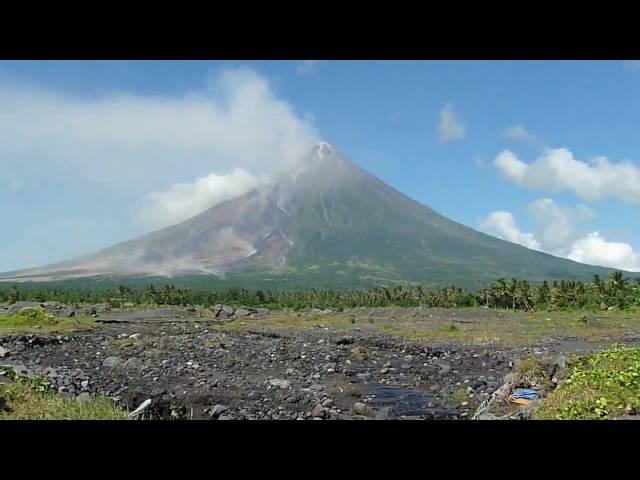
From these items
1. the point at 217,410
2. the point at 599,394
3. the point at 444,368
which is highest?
the point at 599,394

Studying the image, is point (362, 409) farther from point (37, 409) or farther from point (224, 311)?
point (224, 311)

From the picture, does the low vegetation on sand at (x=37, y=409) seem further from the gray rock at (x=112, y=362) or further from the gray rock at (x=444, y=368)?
the gray rock at (x=444, y=368)

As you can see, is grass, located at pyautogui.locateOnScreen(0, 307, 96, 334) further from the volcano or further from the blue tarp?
the volcano

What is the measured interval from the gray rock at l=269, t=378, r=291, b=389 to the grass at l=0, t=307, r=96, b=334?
5846mm

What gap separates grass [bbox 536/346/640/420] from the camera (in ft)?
11.3

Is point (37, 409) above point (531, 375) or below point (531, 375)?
above

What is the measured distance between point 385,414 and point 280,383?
1.81 meters

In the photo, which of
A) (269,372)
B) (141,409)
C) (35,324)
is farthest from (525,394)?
(35,324)

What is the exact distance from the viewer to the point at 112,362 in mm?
8375

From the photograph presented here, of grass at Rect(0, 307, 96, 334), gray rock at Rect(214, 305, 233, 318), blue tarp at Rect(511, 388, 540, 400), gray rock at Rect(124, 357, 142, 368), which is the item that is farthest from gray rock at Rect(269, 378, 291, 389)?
gray rock at Rect(214, 305, 233, 318)
